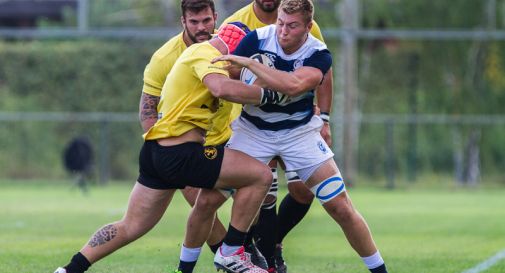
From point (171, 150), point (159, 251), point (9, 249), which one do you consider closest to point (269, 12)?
point (171, 150)

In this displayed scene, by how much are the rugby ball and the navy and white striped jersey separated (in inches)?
0.8

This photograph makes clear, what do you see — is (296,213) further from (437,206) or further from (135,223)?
(437,206)

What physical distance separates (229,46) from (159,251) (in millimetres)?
3862

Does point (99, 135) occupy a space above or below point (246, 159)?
below

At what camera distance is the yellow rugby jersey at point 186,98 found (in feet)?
25.1

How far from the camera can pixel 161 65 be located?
28.9 ft

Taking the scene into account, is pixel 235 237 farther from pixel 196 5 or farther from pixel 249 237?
pixel 196 5

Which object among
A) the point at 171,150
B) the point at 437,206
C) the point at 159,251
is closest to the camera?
the point at 171,150

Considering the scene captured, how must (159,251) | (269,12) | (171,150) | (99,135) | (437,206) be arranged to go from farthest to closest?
(99,135) < (437,206) < (159,251) < (269,12) < (171,150)

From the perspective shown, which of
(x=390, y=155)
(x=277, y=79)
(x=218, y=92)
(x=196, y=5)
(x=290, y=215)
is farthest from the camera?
(x=390, y=155)

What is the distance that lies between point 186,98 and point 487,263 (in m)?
3.87

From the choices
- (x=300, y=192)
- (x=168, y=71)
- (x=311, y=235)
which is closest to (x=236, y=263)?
(x=300, y=192)

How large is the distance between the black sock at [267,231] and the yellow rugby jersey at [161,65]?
1.20 metres

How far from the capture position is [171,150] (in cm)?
770
